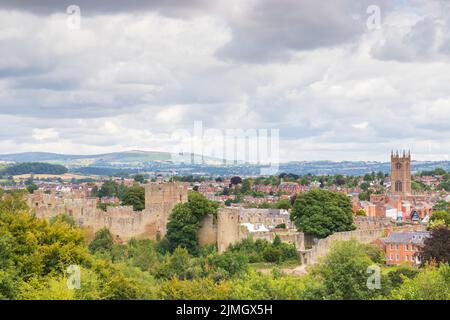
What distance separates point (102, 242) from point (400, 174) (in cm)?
7637

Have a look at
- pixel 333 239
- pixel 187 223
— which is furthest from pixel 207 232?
pixel 333 239

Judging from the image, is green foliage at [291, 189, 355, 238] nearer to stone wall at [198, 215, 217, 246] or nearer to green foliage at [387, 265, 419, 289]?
stone wall at [198, 215, 217, 246]

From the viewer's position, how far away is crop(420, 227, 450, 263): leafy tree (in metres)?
41.7

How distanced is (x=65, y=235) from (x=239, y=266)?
10.9m

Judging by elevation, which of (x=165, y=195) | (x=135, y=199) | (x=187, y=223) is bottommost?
(x=187, y=223)

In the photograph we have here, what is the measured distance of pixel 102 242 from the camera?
47.0 m

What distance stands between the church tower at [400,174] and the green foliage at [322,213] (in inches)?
2505

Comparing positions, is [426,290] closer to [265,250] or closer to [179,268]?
[179,268]

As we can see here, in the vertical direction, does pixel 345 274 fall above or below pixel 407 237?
above

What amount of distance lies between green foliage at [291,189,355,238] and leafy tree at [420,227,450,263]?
793cm

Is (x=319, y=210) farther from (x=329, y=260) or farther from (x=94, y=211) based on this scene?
(x=329, y=260)

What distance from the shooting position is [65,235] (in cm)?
3241
